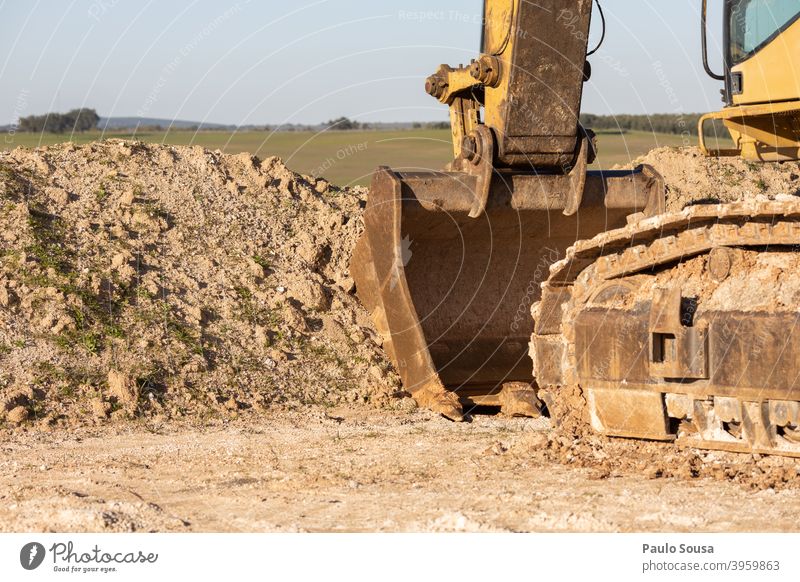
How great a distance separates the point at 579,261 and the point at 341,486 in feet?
5.66

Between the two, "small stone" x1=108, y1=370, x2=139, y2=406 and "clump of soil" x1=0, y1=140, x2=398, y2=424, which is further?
"clump of soil" x1=0, y1=140, x2=398, y2=424

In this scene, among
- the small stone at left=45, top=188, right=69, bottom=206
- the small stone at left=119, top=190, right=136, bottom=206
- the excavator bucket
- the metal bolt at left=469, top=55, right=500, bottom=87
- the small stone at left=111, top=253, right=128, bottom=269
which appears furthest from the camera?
the small stone at left=119, top=190, right=136, bottom=206

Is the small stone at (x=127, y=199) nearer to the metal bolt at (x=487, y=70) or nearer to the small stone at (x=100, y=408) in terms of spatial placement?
the small stone at (x=100, y=408)

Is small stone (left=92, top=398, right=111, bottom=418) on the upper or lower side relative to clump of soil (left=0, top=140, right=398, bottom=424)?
lower

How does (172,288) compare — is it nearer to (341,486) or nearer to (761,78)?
(341,486)

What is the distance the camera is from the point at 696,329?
5164mm

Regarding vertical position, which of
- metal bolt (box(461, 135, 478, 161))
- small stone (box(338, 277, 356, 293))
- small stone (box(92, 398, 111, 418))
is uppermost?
metal bolt (box(461, 135, 478, 161))

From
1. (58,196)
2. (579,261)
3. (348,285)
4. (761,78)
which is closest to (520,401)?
(579,261)

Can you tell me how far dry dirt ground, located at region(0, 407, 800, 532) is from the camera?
446cm

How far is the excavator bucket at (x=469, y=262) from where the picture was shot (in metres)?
7.34

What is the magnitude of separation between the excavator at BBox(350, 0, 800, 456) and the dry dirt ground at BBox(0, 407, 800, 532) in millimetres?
383

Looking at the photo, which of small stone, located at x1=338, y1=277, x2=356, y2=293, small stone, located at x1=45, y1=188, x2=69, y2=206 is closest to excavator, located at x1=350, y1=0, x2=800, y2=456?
small stone, located at x1=338, y1=277, x2=356, y2=293

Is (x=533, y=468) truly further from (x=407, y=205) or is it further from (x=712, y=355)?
(x=407, y=205)

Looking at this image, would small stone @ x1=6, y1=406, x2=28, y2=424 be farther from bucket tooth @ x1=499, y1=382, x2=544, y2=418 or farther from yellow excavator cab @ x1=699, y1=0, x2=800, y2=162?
yellow excavator cab @ x1=699, y1=0, x2=800, y2=162
